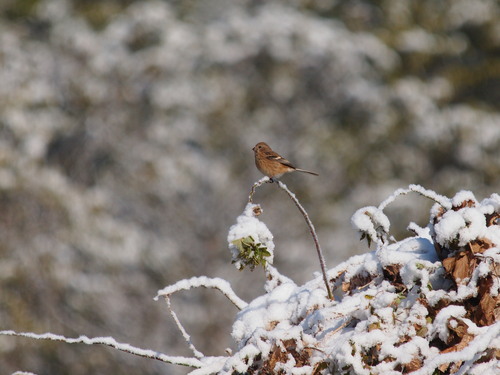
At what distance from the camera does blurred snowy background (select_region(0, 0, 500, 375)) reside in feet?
60.4

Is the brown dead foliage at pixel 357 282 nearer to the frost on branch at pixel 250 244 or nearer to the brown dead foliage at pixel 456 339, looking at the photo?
the frost on branch at pixel 250 244

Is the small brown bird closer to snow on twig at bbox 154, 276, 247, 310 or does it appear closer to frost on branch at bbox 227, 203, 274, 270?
snow on twig at bbox 154, 276, 247, 310

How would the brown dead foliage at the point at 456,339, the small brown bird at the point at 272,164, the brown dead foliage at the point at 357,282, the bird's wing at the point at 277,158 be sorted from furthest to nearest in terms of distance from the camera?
1. the small brown bird at the point at 272,164
2. the bird's wing at the point at 277,158
3. the brown dead foliage at the point at 357,282
4. the brown dead foliage at the point at 456,339

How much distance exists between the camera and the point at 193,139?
1958 cm

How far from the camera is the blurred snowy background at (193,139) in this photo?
725 inches

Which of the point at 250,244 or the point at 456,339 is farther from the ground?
the point at 250,244

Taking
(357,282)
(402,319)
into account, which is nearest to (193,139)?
(357,282)

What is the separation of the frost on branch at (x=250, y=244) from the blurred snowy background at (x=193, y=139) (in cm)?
1449

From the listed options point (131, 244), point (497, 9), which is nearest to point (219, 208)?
point (131, 244)

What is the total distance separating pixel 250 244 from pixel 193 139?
16.4m

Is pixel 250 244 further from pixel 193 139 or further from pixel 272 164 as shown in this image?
pixel 193 139

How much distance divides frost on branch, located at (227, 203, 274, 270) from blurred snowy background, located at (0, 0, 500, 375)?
14.5 metres

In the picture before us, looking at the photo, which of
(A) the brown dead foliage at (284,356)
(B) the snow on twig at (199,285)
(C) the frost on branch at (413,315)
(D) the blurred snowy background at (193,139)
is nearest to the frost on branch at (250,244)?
(B) the snow on twig at (199,285)

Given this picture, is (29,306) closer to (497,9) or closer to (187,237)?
(187,237)
